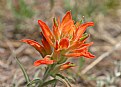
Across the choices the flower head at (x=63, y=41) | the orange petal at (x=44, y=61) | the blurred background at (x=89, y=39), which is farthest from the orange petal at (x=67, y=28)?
the blurred background at (x=89, y=39)

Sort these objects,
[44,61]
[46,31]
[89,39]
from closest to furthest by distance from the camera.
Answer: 1. [44,61]
2. [46,31]
3. [89,39]

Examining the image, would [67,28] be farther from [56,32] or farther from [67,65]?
[67,65]

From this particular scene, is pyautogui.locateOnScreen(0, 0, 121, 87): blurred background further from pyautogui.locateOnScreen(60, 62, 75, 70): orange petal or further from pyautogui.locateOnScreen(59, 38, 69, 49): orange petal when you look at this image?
pyautogui.locateOnScreen(59, 38, 69, 49): orange petal

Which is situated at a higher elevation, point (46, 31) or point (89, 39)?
point (89, 39)

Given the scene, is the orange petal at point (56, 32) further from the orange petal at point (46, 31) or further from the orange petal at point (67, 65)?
the orange petal at point (67, 65)

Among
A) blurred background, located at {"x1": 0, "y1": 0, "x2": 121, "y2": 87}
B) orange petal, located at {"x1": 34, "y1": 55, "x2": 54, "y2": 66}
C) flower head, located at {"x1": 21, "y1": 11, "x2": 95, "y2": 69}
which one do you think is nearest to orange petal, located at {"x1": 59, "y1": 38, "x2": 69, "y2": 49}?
flower head, located at {"x1": 21, "y1": 11, "x2": 95, "y2": 69}

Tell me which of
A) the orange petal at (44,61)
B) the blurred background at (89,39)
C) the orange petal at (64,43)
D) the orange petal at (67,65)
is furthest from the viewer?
the blurred background at (89,39)

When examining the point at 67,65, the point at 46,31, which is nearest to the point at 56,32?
the point at 46,31
